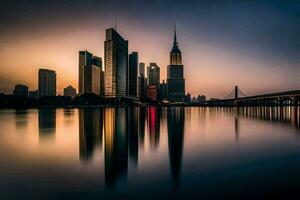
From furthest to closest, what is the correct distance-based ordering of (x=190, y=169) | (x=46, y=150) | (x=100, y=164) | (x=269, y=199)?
(x=46, y=150), (x=100, y=164), (x=190, y=169), (x=269, y=199)

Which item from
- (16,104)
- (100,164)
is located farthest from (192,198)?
(16,104)

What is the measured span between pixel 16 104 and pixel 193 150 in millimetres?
176198

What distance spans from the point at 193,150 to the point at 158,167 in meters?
6.35

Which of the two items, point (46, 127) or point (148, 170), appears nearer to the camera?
point (148, 170)

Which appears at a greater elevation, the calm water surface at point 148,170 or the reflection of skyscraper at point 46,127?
the reflection of skyscraper at point 46,127

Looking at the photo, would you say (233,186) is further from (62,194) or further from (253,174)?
(62,194)

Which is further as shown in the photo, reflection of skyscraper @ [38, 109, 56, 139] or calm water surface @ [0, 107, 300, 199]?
reflection of skyscraper @ [38, 109, 56, 139]

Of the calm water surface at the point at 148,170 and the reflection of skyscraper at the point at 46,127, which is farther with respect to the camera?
the reflection of skyscraper at the point at 46,127

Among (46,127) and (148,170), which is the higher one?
(46,127)

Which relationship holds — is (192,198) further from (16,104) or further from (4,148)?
(16,104)

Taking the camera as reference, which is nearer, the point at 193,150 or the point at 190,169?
the point at 190,169

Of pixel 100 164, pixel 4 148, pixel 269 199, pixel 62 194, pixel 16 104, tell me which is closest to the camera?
pixel 269 199

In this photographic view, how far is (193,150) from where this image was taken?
20.3 metres

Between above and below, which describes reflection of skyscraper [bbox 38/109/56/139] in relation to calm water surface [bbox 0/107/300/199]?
above
